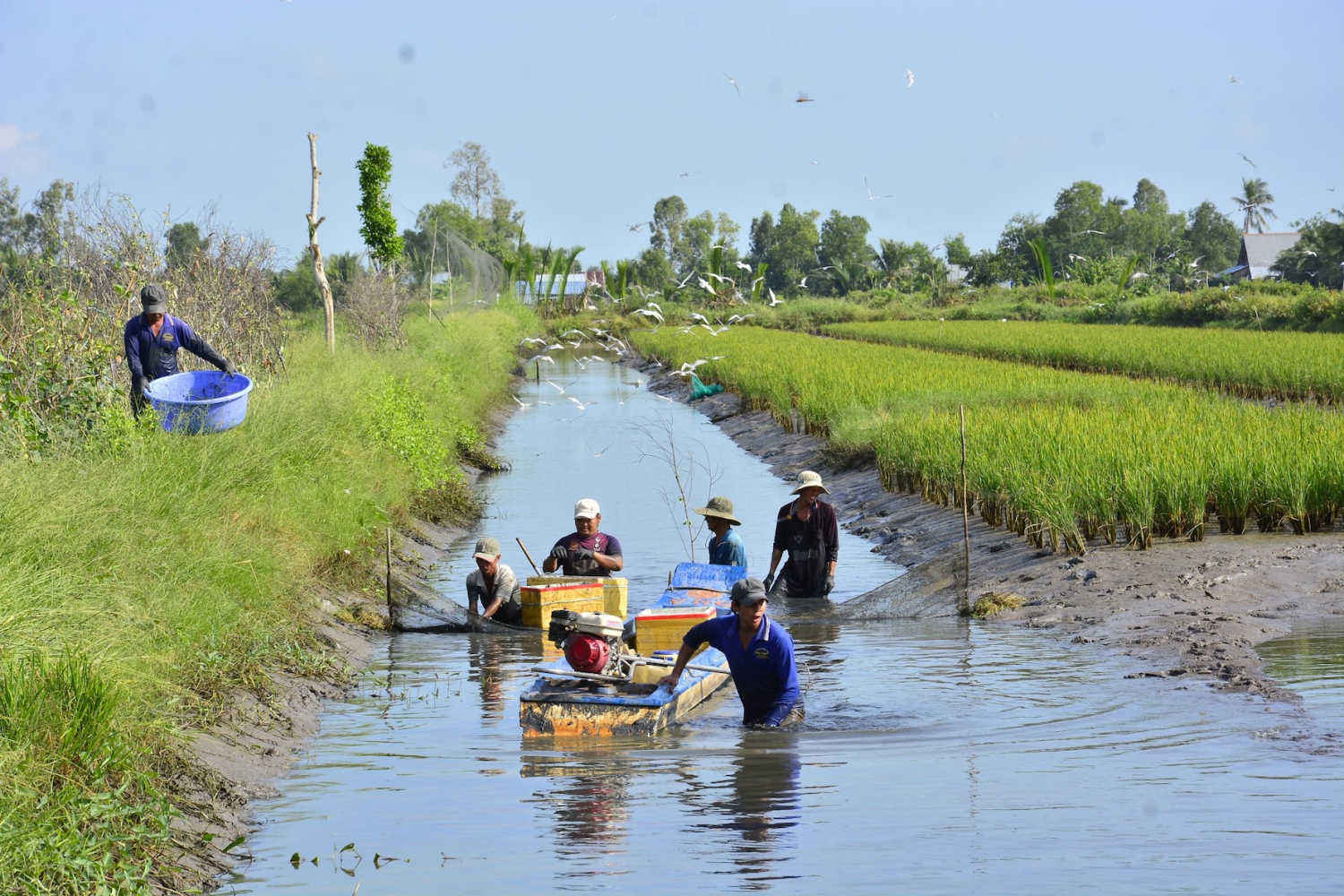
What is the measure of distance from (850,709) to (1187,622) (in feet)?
9.24

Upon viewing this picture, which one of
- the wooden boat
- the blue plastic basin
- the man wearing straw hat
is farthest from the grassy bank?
the man wearing straw hat

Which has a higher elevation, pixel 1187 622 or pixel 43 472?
pixel 43 472

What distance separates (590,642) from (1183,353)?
81.1 ft

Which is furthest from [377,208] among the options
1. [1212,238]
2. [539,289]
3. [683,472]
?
[1212,238]

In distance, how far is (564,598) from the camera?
10.4 metres

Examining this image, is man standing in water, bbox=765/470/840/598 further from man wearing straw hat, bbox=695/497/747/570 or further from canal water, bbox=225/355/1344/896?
canal water, bbox=225/355/1344/896

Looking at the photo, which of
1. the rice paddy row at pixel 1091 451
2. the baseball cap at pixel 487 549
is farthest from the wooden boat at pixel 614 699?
the rice paddy row at pixel 1091 451

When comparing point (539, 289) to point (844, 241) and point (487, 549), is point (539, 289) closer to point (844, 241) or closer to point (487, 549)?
point (844, 241)

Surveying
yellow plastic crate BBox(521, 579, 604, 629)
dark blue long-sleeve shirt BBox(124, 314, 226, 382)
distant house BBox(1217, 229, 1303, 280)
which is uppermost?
distant house BBox(1217, 229, 1303, 280)

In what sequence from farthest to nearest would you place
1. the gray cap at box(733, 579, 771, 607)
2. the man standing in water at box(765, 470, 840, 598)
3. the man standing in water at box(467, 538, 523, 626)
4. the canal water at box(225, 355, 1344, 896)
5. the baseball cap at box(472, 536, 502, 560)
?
the man standing in water at box(765, 470, 840, 598), the man standing in water at box(467, 538, 523, 626), the baseball cap at box(472, 536, 502, 560), the gray cap at box(733, 579, 771, 607), the canal water at box(225, 355, 1344, 896)

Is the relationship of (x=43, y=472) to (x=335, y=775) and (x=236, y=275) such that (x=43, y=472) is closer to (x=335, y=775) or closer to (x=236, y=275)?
(x=335, y=775)

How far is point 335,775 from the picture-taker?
7.18 m

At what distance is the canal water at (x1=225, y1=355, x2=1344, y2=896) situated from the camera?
18.5 feet

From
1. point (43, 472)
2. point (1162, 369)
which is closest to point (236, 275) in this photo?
point (43, 472)
